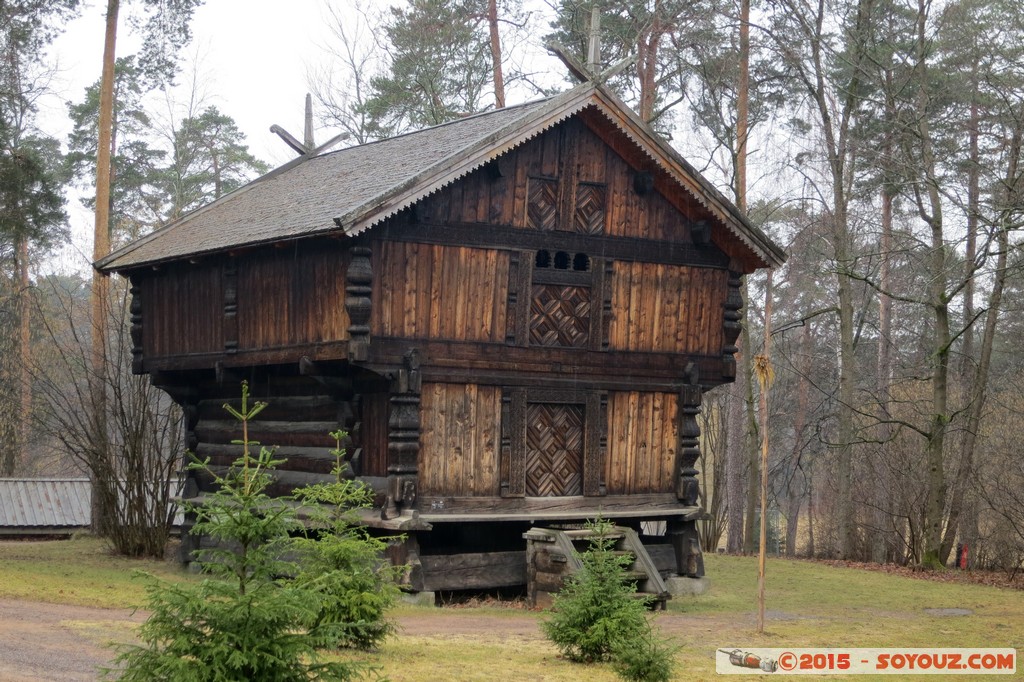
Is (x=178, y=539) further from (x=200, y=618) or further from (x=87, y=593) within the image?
(x=200, y=618)

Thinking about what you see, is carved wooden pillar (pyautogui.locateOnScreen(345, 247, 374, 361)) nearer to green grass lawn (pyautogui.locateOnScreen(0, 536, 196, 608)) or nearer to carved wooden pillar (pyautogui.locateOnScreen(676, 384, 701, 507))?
green grass lawn (pyautogui.locateOnScreen(0, 536, 196, 608))

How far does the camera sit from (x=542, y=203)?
1952 centimetres

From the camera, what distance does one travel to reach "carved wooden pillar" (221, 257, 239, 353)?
68.4 ft

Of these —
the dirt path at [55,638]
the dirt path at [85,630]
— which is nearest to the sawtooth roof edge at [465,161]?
the dirt path at [85,630]

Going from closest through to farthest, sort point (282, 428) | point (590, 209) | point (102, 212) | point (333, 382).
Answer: point (333, 382)
point (590, 209)
point (282, 428)
point (102, 212)

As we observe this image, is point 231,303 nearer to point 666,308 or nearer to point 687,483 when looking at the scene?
point 666,308

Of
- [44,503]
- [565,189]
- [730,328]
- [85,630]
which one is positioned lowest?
[44,503]

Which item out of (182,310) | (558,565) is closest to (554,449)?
(558,565)

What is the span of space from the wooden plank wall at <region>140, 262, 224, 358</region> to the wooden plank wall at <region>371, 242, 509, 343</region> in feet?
14.6

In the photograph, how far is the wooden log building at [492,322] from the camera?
1819 cm

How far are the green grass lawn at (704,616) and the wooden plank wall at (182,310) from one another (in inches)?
152

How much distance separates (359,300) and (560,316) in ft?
11.3

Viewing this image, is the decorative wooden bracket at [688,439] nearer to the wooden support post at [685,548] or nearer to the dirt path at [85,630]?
the wooden support post at [685,548]

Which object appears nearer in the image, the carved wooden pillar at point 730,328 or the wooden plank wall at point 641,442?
the wooden plank wall at point 641,442
